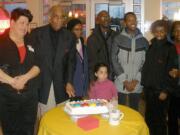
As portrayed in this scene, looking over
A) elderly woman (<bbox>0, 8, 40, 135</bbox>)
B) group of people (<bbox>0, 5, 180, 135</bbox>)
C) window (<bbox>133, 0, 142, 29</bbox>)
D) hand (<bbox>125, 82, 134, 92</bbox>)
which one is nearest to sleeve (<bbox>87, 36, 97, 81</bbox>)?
group of people (<bbox>0, 5, 180, 135</bbox>)

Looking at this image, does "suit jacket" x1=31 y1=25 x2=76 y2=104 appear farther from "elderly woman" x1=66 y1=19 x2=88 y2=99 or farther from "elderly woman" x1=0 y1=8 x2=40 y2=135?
"elderly woman" x1=0 y1=8 x2=40 y2=135

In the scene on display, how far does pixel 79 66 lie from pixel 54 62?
1.39 ft

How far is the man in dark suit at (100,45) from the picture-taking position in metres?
3.56

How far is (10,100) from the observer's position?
2.56 meters

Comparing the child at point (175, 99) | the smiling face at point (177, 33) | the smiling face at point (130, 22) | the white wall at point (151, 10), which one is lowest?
the child at point (175, 99)

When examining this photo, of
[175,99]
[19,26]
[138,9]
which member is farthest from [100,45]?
[138,9]

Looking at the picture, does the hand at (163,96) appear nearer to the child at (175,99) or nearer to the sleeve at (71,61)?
the child at (175,99)

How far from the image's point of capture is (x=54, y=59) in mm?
3125

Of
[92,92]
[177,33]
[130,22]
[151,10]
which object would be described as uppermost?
[151,10]

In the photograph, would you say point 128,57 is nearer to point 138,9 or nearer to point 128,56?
point 128,56

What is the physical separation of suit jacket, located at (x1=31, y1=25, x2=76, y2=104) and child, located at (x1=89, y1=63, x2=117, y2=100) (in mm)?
263

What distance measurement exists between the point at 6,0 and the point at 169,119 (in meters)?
4.24

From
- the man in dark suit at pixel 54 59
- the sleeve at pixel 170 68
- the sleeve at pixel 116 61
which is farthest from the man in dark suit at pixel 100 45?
the sleeve at pixel 170 68

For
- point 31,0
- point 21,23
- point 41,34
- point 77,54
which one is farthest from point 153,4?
point 21,23
